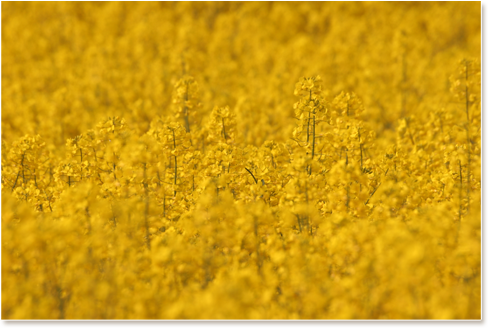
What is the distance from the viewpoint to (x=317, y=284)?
5.18 metres

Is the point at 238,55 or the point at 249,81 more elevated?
the point at 238,55

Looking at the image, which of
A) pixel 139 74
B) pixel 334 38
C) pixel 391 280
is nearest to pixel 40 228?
pixel 391 280

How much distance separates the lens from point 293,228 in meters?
6.55

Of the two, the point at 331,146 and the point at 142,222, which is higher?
the point at 331,146

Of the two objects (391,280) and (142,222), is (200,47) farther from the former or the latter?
(391,280)

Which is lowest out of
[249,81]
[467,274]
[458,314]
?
[458,314]

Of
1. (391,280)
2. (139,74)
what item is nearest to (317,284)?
(391,280)

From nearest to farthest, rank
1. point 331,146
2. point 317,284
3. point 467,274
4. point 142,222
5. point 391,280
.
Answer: point 391,280
point 317,284
point 467,274
point 142,222
point 331,146

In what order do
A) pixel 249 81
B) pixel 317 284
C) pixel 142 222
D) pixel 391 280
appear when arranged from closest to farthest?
pixel 391 280, pixel 317 284, pixel 142 222, pixel 249 81

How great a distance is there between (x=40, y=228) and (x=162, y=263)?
4.88 ft

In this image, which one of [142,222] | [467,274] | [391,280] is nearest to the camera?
[391,280]

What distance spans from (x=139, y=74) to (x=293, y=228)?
29.3 feet

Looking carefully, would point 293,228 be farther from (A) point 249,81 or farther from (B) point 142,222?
(A) point 249,81

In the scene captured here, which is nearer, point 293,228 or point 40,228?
point 40,228
